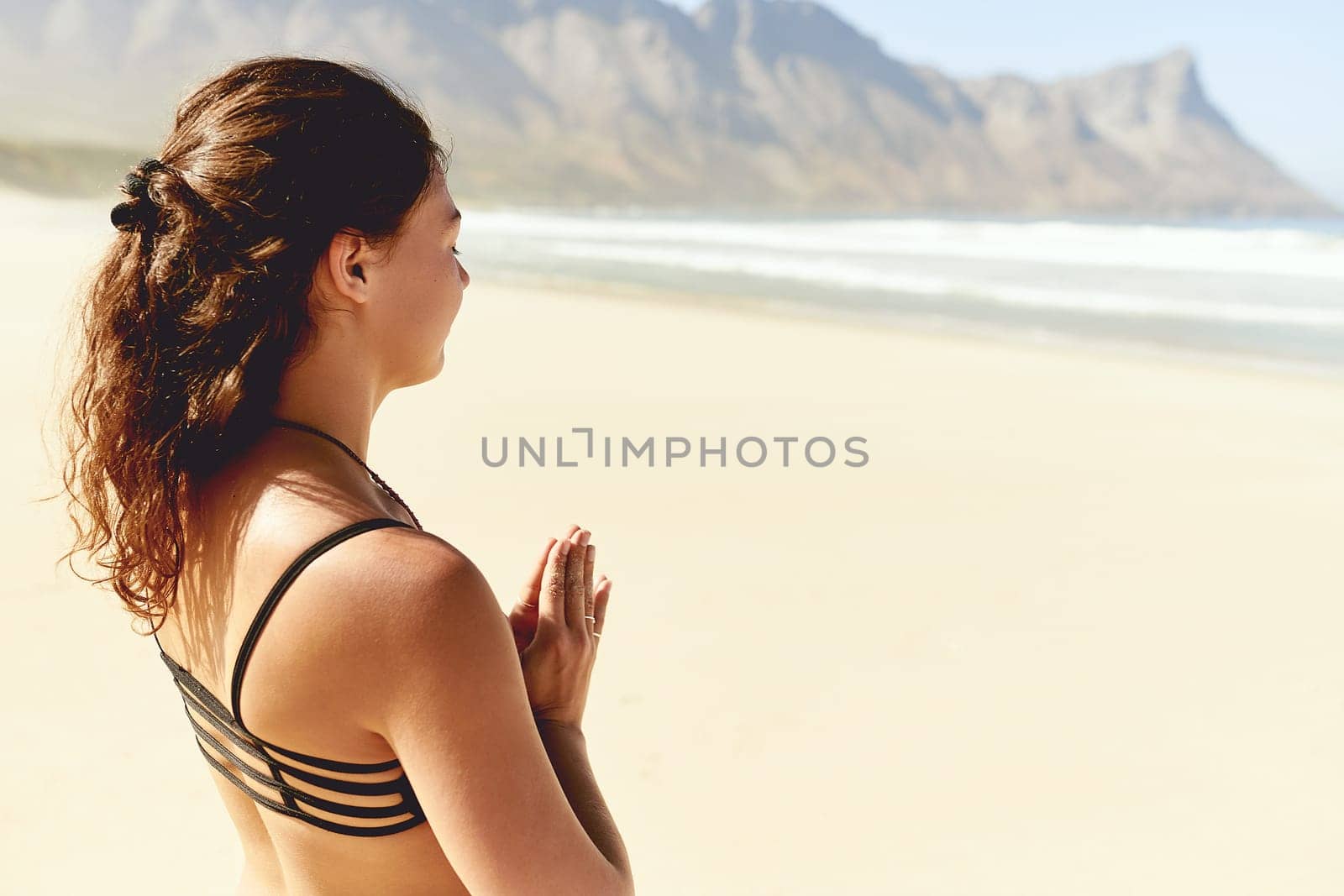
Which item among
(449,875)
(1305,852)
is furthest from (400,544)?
(1305,852)

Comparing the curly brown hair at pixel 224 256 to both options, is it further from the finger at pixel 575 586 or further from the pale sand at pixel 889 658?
the pale sand at pixel 889 658

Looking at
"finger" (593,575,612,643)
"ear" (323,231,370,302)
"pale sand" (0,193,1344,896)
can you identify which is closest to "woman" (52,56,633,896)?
"ear" (323,231,370,302)

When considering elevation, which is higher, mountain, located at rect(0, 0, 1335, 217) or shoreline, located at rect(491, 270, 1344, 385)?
mountain, located at rect(0, 0, 1335, 217)

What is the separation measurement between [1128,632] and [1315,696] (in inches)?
27.0

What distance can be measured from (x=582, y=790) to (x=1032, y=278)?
61.2ft

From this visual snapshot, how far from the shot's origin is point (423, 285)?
1213 mm

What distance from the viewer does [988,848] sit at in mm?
2957

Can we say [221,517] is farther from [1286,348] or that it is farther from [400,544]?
[1286,348]

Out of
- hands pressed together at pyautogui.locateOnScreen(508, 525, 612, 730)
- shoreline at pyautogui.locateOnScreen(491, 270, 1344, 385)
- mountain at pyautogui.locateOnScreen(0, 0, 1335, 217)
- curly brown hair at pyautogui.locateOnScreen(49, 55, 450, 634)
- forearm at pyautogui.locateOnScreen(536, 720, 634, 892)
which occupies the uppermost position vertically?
mountain at pyautogui.locateOnScreen(0, 0, 1335, 217)

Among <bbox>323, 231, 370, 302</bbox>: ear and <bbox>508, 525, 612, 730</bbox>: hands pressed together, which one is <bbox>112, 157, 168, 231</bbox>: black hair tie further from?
<bbox>508, 525, 612, 730</bbox>: hands pressed together

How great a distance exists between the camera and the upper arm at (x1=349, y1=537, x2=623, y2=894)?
3.18 feet

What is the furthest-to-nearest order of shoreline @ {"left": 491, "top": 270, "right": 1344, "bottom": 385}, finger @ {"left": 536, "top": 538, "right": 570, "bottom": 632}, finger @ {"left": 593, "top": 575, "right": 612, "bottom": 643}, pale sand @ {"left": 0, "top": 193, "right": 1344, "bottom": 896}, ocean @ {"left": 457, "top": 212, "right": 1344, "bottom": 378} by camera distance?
ocean @ {"left": 457, "top": 212, "right": 1344, "bottom": 378}
shoreline @ {"left": 491, "top": 270, "right": 1344, "bottom": 385}
pale sand @ {"left": 0, "top": 193, "right": 1344, "bottom": 896}
finger @ {"left": 593, "top": 575, "right": 612, "bottom": 643}
finger @ {"left": 536, "top": 538, "right": 570, "bottom": 632}

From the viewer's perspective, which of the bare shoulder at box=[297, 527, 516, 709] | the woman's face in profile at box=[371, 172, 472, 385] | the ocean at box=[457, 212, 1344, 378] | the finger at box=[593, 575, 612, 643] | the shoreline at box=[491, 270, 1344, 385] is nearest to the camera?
the bare shoulder at box=[297, 527, 516, 709]

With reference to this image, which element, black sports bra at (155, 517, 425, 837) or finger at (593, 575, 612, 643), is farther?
finger at (593, 575, 612, 643)
